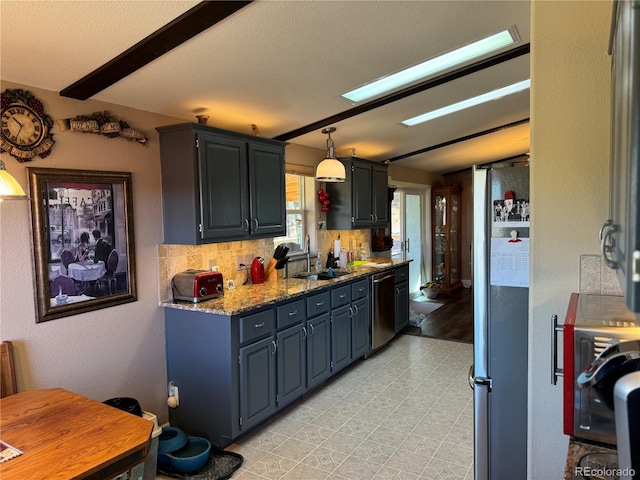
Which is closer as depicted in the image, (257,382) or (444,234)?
(257,382)

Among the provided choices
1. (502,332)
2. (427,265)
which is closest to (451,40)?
(502,332)

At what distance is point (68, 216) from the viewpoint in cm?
247

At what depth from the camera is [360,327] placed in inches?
171

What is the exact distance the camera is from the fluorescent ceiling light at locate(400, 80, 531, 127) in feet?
12.7

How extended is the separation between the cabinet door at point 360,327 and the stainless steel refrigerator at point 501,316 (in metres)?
2.02

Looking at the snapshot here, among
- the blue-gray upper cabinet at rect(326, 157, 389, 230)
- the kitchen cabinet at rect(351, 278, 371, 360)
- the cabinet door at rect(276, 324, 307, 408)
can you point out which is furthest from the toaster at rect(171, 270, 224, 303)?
the blue-gray upper cabinet at rect(326, 157, 389, 230)

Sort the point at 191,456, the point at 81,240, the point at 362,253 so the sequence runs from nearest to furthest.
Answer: the point at 81,240 < the point at 191,456 < the point at 362,253

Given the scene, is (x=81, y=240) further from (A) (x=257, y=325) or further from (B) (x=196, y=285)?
(A) (x=257, y=325)

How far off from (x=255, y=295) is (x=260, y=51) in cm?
171

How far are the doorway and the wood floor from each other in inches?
28.7

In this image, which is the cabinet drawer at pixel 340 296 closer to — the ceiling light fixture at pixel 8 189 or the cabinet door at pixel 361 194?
the cabinet door at pixel 361 194

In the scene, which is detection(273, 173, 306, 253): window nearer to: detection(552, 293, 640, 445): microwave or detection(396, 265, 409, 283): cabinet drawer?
detection(396, 265, 409, 283): cabinet drawer

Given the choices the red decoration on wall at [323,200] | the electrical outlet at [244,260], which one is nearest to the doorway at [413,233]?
the red decoration on wall at [323,200]

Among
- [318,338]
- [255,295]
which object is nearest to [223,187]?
[255,295]
